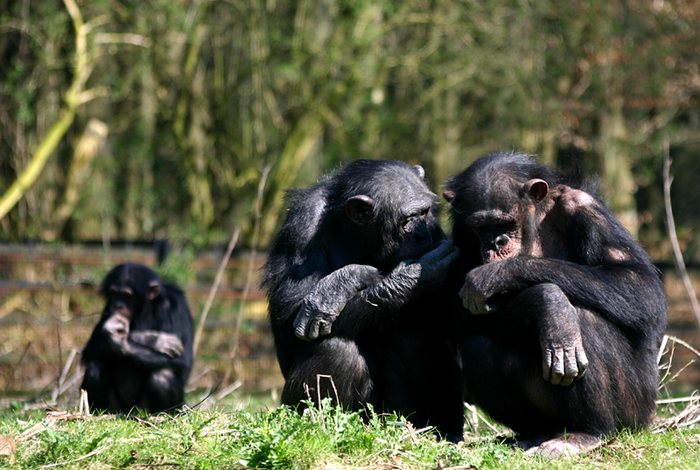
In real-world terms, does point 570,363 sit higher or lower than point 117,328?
higher

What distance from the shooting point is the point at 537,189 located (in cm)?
688

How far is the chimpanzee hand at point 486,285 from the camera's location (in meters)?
6.46

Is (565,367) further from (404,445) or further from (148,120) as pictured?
(148,120)

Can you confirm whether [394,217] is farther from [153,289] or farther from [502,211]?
[153,289]

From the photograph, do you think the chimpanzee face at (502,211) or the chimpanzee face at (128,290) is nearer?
the chimpanzee face at (502,211)

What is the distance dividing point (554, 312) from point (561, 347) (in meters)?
0.22

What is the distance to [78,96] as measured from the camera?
1652cm

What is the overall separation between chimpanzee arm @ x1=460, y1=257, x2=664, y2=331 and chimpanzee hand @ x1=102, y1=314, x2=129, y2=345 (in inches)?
208

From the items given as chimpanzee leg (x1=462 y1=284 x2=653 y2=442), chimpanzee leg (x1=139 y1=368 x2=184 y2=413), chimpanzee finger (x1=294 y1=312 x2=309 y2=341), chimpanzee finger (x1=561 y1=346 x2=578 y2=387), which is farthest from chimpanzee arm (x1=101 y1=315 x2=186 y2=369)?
chimpanzee finger (x1=561 y1=346 x2=578 y2=387)

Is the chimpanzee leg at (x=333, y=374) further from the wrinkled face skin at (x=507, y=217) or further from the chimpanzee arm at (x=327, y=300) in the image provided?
the wrinkled face skin at (x=507, y=217)

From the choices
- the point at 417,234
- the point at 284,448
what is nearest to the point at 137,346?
the point at 417,234

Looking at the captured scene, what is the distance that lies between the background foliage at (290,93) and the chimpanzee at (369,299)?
8.67 m

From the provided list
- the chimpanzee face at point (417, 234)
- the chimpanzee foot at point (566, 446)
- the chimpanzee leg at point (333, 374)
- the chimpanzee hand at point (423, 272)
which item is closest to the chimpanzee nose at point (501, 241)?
the chimpanzee hand at point (423, 272)

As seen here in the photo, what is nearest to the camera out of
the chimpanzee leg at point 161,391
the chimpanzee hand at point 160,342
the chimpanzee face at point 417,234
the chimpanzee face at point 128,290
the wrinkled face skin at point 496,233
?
the wrinkled face skin at point 496,233
